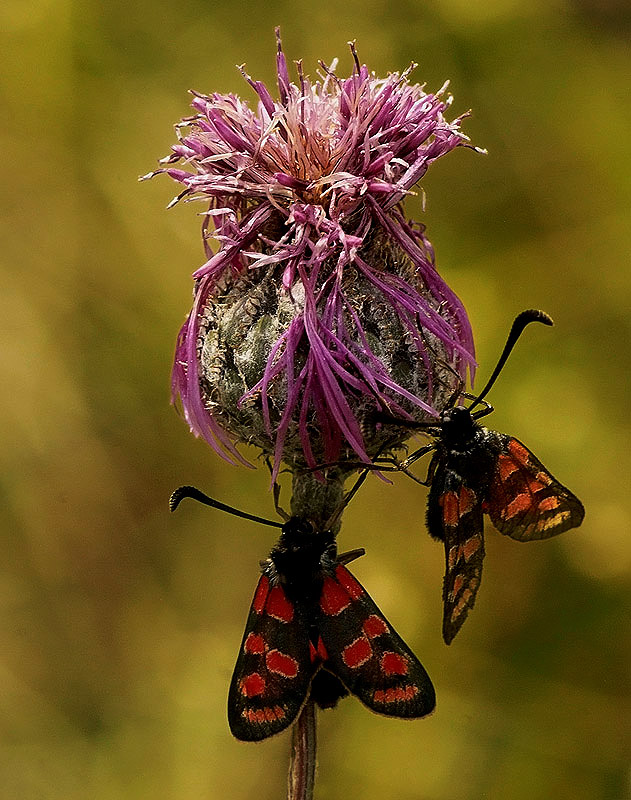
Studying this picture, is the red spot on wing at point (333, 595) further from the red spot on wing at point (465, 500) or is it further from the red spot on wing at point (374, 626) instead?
the red spot on wing at point (465, 500)

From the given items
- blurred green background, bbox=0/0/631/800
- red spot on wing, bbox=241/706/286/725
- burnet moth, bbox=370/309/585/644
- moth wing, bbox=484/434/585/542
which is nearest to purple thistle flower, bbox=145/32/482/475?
burnet moth, bbox=370/309/585/644

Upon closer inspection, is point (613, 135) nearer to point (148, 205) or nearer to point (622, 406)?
point (622, 406)

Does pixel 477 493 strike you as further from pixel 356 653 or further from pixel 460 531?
pixel 356 653

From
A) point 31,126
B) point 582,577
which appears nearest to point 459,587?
point 582,577

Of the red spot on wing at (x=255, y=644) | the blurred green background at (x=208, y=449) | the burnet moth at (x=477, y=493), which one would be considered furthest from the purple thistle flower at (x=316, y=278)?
the blurred green background at (x=208, y=449)

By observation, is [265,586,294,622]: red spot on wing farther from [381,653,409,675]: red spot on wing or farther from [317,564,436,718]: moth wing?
[381,653,409,675]: red spot on wing

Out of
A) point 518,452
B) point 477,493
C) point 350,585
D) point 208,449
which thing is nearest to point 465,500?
point 477,493

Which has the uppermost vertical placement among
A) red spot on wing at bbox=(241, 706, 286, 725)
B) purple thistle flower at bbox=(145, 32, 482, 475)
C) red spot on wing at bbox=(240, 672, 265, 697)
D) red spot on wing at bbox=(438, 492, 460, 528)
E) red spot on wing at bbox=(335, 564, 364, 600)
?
purple thistle flower at bbox=(145, 32, 482, 475)
